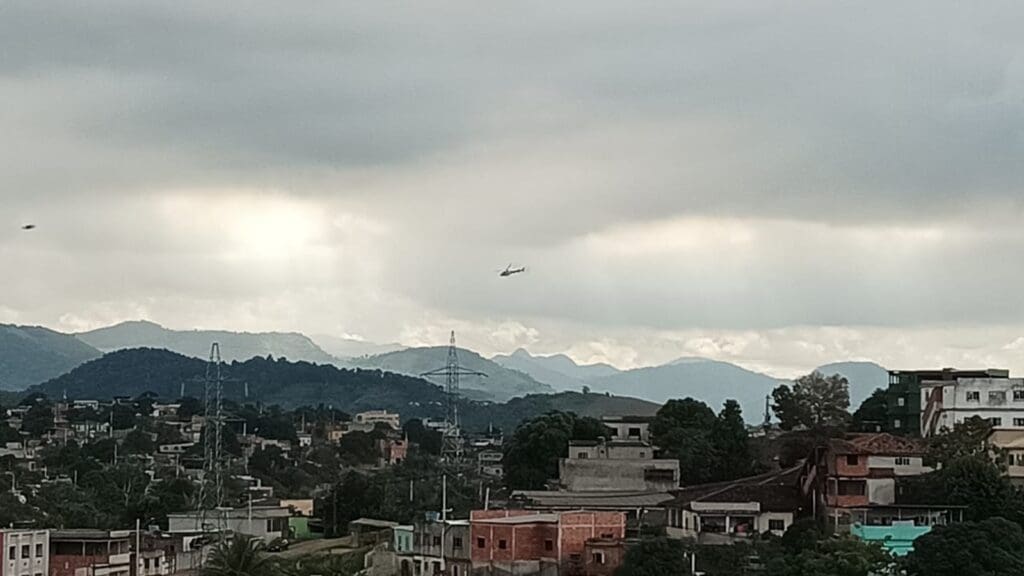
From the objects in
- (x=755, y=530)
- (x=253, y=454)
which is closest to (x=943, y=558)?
(x=755, y=530)

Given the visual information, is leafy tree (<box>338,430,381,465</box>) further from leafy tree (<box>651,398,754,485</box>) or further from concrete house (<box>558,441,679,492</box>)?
concrete house (<box>558,441,679,492</box>)

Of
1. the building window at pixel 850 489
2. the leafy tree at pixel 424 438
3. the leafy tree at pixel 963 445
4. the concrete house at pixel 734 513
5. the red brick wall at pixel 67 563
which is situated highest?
the leafy tree at pixel 424 438

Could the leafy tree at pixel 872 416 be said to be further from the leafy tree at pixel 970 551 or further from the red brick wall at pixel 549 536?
the leafy tree at pixel 970 551

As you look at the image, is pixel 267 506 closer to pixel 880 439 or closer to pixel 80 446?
pixel 880 439

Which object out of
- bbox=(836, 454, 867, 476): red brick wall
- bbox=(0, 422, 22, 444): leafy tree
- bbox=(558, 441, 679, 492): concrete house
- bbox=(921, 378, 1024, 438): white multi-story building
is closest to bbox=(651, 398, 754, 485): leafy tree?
bbox=(558, 441, 679, 492): concrete house

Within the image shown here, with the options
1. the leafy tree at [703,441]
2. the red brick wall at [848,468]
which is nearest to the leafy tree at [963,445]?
the red brick wall at [848,468]

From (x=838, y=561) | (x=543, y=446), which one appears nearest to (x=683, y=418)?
(x=543, y=446)
